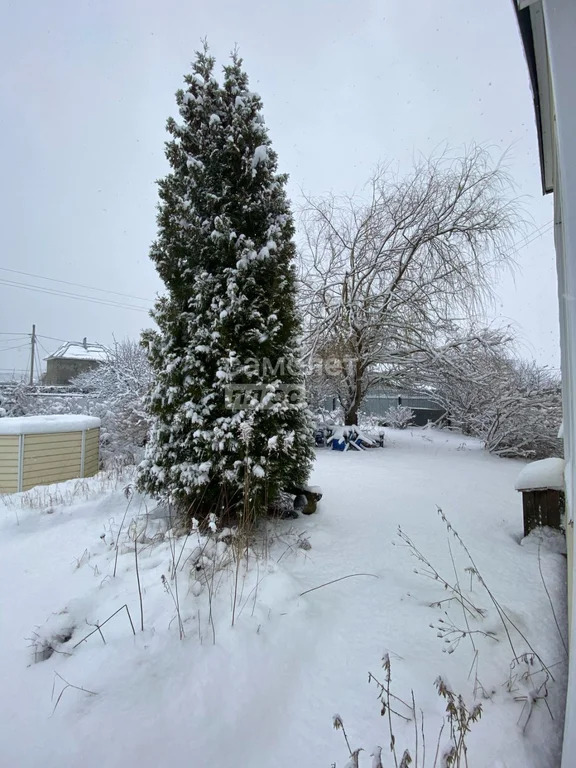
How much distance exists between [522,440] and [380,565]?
6.63m

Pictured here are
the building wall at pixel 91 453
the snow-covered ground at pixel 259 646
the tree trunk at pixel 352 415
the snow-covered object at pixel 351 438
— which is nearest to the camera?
the snow-covered ground at pixel 259 646

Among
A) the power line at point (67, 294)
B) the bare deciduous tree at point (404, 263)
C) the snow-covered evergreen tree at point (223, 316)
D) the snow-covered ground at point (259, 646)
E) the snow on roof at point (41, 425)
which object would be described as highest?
the power line at point (67, 294)

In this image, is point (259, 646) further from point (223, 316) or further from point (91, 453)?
point (91, 453)

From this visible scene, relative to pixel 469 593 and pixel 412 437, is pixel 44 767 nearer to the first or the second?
pixel 469 593

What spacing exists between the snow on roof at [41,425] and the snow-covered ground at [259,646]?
9.53ft

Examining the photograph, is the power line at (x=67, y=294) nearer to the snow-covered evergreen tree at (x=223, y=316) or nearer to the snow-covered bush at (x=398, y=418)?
the snow-covered bush at (x=398, y=418)

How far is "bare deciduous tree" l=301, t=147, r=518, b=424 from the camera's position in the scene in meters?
7.96

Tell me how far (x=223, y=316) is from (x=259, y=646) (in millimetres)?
2070

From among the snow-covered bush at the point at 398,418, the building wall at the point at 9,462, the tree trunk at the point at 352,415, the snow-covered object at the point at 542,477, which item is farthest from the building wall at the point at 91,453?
the snow-covered bush at the point at 398,418

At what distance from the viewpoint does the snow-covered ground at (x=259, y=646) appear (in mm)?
1249

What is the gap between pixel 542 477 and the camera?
294 centimetres

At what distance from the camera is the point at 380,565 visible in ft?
8.32

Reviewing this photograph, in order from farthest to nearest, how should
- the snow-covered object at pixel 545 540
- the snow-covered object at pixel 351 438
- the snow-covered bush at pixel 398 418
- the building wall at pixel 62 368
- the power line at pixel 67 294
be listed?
the building wall at pixel 62 368
the power line at pixel 67 294
the snow-covered bush at pixel 398 418
the snow-covered object at pixel 351 438
the snow-covered object at pixel 545 540

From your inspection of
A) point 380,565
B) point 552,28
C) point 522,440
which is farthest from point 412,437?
point 552,28
